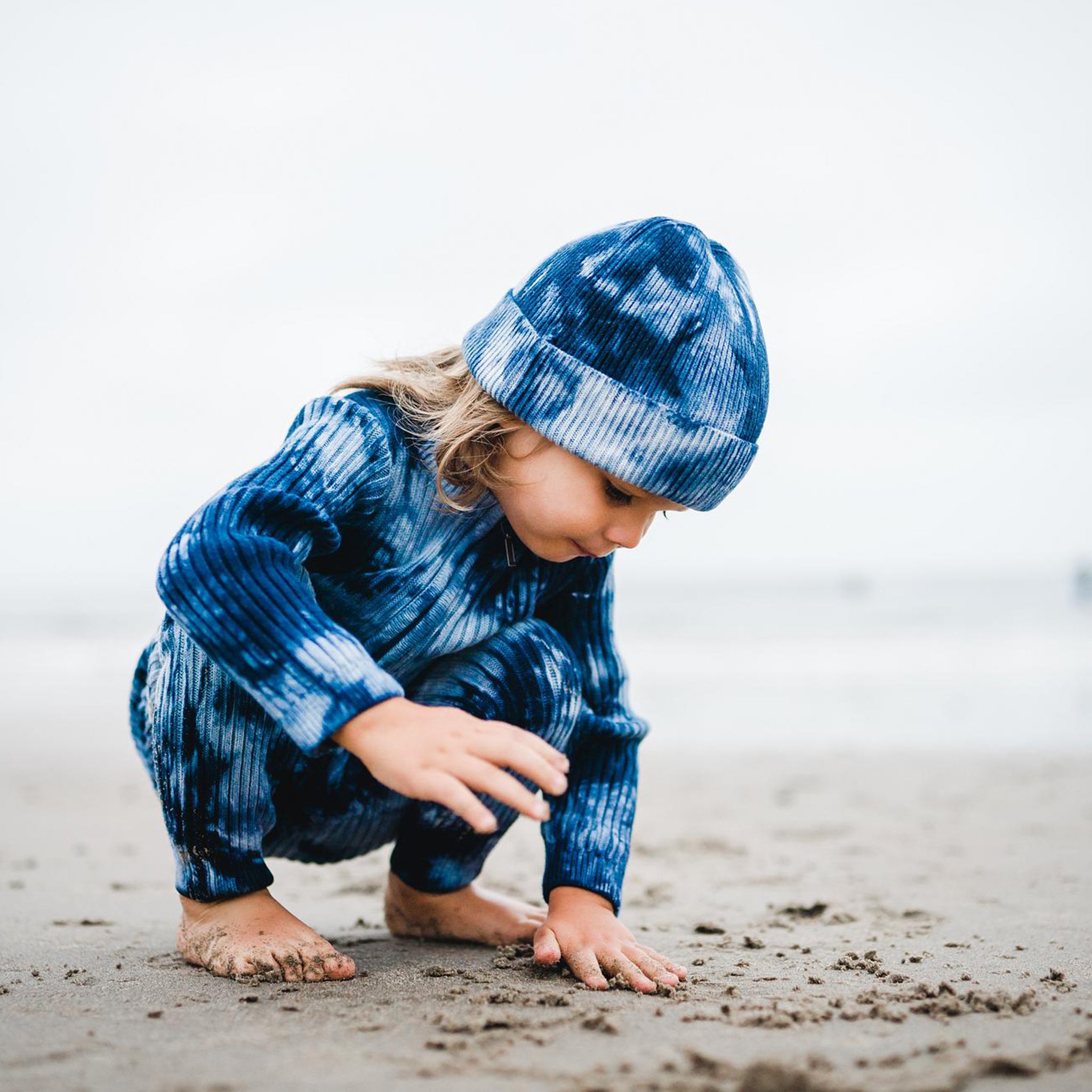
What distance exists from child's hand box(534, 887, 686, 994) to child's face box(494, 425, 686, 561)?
577mm

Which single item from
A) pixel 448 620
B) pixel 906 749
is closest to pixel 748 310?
pixel 448 620

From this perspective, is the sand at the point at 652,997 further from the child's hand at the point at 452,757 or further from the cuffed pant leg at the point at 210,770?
the child's hand at the point at 452,757

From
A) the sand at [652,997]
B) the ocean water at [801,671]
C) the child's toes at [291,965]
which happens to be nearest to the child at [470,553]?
the child's toes at [291,965]

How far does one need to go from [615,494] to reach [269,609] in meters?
0.57

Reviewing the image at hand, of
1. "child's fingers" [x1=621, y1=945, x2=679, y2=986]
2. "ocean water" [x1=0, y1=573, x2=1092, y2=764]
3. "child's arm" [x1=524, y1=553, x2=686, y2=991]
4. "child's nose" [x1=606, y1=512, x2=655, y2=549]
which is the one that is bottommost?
"ocean water" [x1=0, y1=573, x2=1092, y2=764]

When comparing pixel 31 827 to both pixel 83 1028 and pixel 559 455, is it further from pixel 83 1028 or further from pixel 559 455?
pixel 559 455

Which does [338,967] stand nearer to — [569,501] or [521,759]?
[521,759]

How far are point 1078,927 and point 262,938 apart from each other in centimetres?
147

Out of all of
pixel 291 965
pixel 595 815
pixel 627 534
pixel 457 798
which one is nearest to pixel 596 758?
pixel 595 815

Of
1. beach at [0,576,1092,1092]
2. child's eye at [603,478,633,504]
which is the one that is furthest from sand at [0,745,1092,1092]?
child's eye at [603,478,633,504]

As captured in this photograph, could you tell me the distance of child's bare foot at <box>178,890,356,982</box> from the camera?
159cm

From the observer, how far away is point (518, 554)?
186 cm

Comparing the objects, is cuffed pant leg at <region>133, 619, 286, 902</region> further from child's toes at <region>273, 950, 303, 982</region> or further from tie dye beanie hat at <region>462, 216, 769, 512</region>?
tie dye beanie hat at <region>462, 216, 769, 512</region>

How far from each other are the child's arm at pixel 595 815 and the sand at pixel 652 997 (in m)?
0.07
